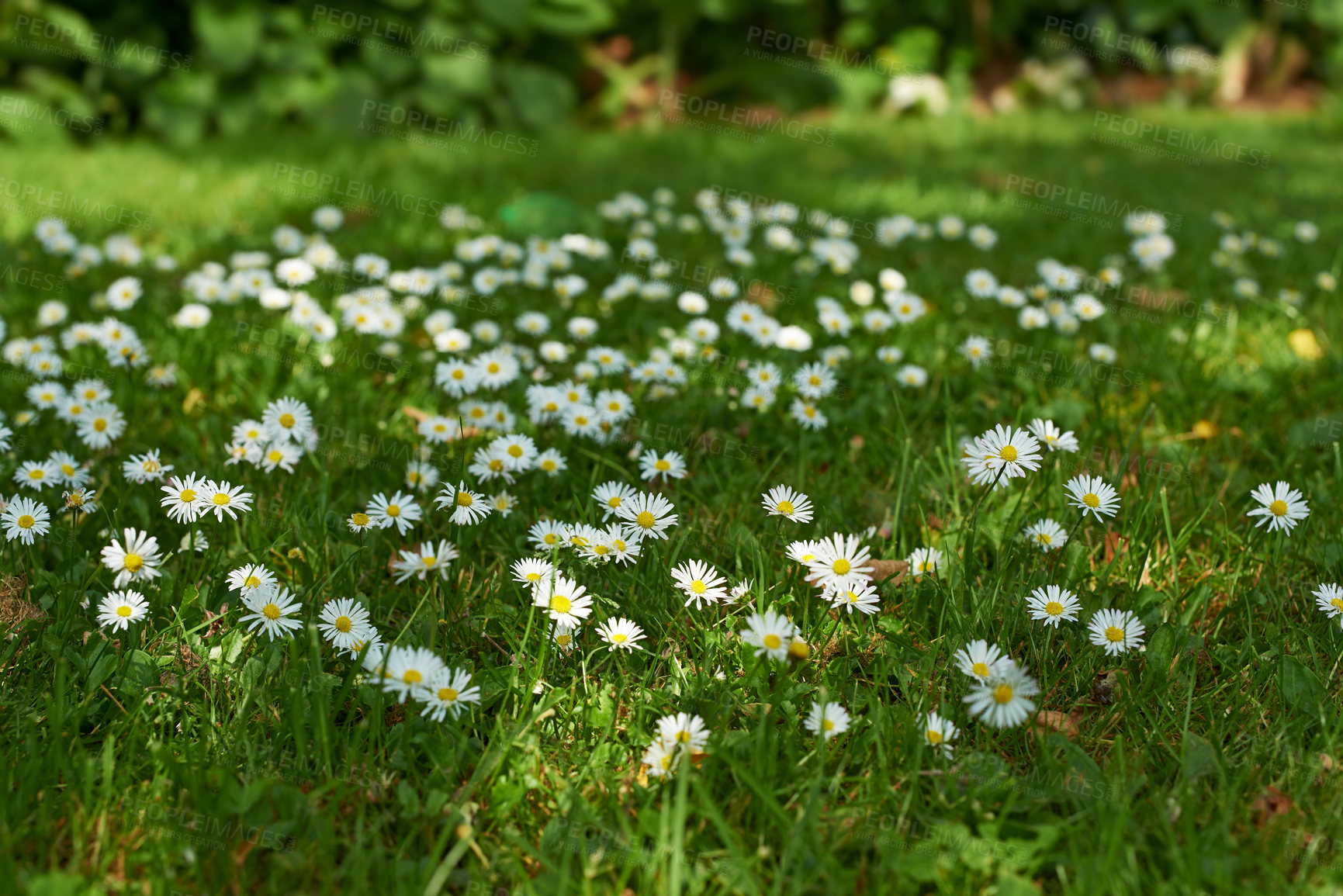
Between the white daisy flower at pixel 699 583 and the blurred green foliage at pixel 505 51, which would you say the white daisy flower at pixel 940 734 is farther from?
the blurred green foliage at pixel 505 51

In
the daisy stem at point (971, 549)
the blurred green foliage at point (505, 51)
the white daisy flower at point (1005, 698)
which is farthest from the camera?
the blurred green foliage at point (505, 51)

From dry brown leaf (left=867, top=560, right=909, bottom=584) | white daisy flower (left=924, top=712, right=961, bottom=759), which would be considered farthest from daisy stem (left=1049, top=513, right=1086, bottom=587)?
white daisy flower (left=924, top=712, right=961, bottom=759)

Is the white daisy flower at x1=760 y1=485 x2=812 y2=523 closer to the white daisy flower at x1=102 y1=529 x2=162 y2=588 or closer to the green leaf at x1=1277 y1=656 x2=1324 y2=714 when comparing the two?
the green leaf at x1=1277 y1=656 x2=1324 y2=714

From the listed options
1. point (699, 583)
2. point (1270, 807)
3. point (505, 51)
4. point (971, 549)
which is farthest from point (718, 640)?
point (505, 51)

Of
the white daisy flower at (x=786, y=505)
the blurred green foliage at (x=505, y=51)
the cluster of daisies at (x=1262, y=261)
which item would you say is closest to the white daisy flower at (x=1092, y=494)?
the white daisy flower at (x=786, y=505)

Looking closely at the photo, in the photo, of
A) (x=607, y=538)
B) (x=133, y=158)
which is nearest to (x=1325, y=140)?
(x=607, y=538)

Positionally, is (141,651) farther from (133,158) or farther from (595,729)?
(133,158)
